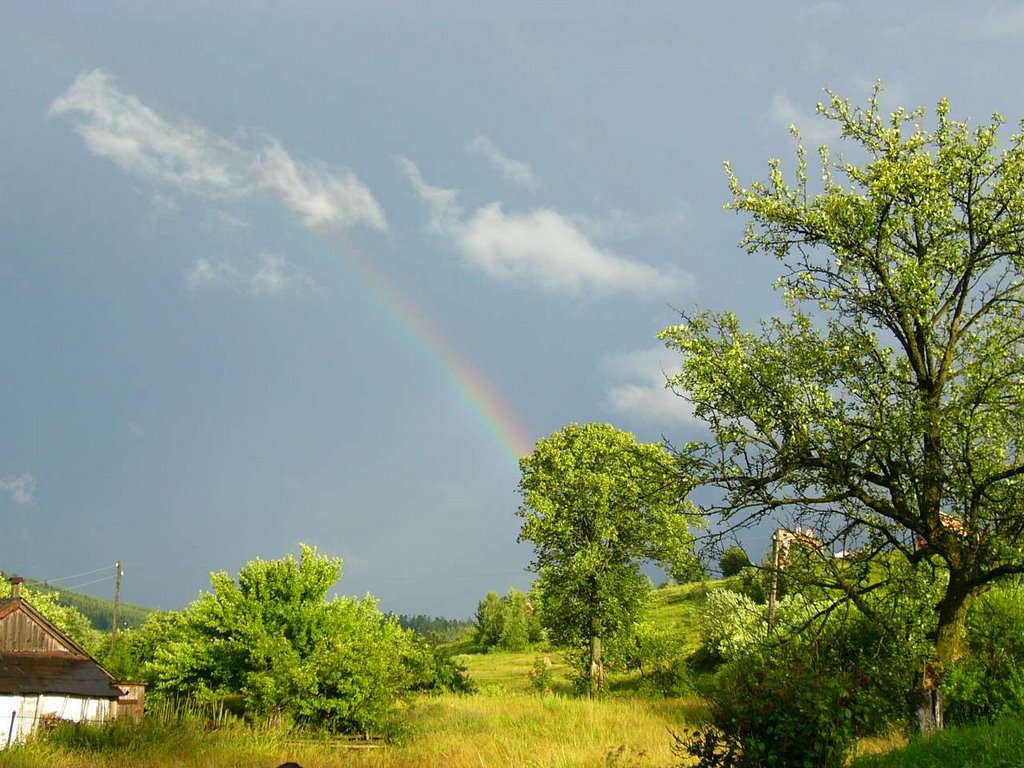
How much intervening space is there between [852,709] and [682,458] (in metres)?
5.19

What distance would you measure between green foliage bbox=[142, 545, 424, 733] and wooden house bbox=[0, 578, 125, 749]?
19.1ft

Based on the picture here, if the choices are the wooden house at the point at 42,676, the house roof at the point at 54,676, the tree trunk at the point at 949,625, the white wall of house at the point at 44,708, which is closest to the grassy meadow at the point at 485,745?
the tree trunk at the point at 949,625

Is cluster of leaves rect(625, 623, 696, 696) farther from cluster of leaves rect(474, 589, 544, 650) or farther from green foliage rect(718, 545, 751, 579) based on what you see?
cluster of leaves rect(474, 589, 544, 650)

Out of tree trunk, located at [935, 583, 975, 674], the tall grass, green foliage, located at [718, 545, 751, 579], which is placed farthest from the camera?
the tall grass

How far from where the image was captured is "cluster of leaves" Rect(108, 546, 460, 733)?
27.2 meters

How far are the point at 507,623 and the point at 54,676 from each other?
5235 centimetres

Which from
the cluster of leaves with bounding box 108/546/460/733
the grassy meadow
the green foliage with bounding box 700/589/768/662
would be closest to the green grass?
the grassy meadow

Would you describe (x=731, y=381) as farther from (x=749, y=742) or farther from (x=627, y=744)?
(x=627, y=744)

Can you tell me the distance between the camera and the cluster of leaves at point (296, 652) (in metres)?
27.2

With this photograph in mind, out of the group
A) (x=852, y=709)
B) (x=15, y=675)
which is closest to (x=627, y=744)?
(x=852, y=709)

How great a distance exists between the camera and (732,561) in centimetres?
1462

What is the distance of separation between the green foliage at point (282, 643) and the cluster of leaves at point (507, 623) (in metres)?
49.4

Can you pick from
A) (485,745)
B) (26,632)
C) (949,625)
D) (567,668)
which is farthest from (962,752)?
(567,668)

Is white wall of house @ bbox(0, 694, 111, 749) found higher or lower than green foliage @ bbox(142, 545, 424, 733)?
lower
